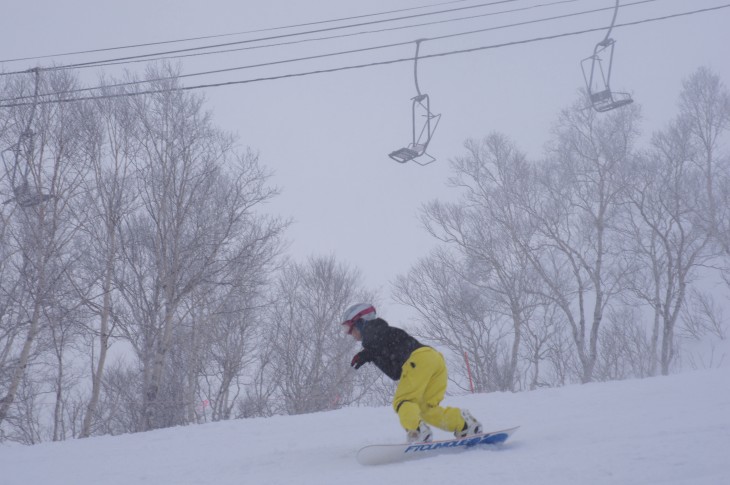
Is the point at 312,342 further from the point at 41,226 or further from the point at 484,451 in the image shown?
the point at 484,451

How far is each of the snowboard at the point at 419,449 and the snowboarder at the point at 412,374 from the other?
4.0 inches

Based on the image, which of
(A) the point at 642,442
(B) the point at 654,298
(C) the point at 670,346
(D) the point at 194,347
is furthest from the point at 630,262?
(A) the point at 642,442

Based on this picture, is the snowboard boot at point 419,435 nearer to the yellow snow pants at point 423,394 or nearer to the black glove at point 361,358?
the yellow snow pants at point 423,394

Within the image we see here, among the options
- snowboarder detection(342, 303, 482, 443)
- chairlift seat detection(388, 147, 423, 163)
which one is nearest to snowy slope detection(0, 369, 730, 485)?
snowboarder detection(342, 303, 482, 443)

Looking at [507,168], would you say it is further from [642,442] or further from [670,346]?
[642,442]

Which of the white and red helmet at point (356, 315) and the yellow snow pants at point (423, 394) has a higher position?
the white and red helmet at point (356, 315)

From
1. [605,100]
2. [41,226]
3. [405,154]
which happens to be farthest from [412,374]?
[41,226]

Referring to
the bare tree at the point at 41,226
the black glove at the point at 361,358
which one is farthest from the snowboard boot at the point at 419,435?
the bare tree at the point at 41,226

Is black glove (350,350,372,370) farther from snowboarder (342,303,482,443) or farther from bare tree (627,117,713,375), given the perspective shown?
bare tree (627,117,713,375)

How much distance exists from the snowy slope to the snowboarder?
1.32 feet

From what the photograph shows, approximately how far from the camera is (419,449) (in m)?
3.66

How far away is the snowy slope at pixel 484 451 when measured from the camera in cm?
283

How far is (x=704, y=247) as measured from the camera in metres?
19.0

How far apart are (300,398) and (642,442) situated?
59.4ft
